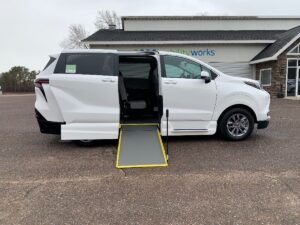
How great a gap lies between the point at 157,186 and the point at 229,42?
18.8 m

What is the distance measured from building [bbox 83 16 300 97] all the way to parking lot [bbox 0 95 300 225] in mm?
14551

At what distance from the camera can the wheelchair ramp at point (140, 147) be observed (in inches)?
187

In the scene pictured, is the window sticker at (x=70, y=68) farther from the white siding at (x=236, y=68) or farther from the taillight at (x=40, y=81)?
the white siding at (x=236, y=68)

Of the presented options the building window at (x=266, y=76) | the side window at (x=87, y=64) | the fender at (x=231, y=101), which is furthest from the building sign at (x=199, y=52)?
the side window at (x=87, y=64)

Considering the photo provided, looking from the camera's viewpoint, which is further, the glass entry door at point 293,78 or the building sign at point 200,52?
the building sign at point 200,52

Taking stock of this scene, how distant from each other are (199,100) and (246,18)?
22.4m

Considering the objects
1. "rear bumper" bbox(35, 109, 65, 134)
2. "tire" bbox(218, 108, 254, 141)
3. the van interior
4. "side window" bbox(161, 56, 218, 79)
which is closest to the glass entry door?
"tire" bbox(218, 108, 254, 141)

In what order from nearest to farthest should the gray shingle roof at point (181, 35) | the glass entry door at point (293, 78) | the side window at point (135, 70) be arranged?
the side window at point (135, 70)
the glass entry door at point (293, 78)
the gray shingle roof at point (181, 35)

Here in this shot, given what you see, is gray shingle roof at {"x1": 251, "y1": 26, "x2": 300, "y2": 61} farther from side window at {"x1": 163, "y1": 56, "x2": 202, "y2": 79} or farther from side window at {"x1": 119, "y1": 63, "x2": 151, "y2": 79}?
side window at {"x1": 163, "y1": 56, "x2": 202, "y2": 79}

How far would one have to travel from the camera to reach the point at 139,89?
7.37m

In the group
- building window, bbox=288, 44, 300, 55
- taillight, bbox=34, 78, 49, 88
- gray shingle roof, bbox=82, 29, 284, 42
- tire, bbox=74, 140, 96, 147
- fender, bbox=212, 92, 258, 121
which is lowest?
tire, bbox=74, 140, 96, 147

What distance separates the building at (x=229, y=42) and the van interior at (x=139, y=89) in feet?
43.9

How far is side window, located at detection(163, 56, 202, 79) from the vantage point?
584 centimetres

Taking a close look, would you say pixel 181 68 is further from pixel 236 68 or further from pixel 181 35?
pixel 181 35
